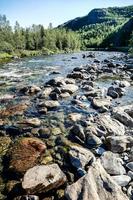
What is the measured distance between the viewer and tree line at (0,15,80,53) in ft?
424

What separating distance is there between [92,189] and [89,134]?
7.60 metres

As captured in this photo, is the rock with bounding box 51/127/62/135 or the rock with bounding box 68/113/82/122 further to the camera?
the rock with bounding box 68/113/82/122

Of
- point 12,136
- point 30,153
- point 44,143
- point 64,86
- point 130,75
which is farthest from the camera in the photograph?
point 130,75

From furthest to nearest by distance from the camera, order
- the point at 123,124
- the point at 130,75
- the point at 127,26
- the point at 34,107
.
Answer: the point at 127,26 < the point at 130,75 < the point at 34,107 < the point at 123,124

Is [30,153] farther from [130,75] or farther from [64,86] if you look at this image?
[130,75]

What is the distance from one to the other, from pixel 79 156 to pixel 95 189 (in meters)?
4.05

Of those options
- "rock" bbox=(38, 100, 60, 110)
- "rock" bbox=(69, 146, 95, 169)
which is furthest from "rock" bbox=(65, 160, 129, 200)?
"rock" bbox=(38, 100, 60, 110)

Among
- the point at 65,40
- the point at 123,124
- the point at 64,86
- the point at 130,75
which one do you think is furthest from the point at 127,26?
the point at 123,124

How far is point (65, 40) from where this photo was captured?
155875mm

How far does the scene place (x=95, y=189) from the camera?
41.4 ft

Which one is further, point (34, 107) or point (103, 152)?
point (34, 107)

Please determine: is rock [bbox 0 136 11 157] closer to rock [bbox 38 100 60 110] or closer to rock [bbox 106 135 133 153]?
rock [bbox 106 135 133 153]

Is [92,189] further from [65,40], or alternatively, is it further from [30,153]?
[65,40]

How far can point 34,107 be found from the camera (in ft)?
92.3
